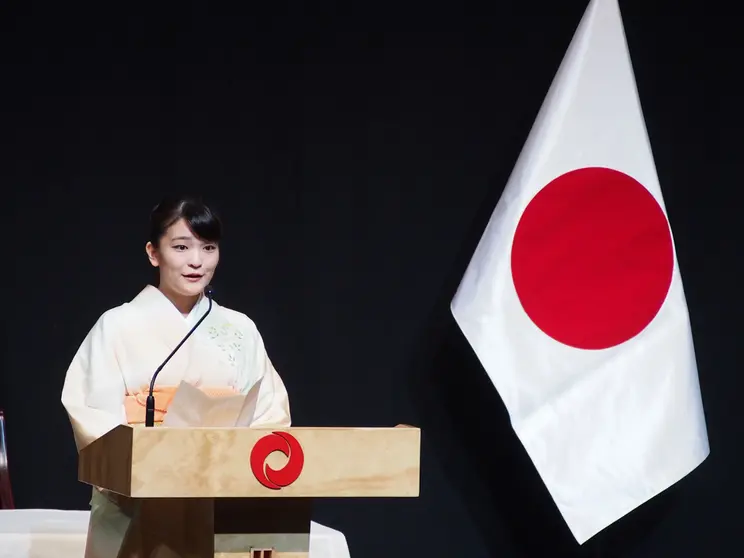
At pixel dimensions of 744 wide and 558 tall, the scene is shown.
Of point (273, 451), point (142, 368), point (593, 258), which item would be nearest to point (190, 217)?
point (142, 368)

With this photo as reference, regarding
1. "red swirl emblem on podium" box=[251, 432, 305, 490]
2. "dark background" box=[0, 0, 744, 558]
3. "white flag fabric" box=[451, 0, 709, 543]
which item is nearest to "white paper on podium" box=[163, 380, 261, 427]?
"red swirl emblem on podium" box=[251, 432, 305, 490]

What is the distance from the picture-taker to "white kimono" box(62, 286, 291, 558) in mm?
2268

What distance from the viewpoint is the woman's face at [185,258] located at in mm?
2396

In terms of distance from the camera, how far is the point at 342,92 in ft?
11.3

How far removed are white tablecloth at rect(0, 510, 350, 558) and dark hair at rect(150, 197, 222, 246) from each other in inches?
30.3

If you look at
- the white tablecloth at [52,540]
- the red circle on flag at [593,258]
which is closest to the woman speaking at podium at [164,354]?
the white tablecloth at [52,540]

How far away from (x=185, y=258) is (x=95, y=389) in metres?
0.33

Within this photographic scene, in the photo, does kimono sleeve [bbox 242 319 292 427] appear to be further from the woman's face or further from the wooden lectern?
the wooden lectern

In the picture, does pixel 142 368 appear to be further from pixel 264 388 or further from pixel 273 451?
pixel 273 451

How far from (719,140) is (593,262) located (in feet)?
2.34

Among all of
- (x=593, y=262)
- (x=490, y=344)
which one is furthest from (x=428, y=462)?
(x=593, y=262)

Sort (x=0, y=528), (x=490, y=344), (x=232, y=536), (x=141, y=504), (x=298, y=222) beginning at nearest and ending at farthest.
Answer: (x=232, y=536) → (x=141, y=504) → (x=0, y=528) → (x=490, y=344) → (x=298, y=222)

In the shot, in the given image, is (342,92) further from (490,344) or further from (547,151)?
(490,344)

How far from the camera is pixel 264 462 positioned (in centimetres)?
176
